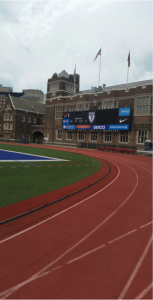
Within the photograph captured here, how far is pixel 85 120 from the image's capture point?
45719 mm

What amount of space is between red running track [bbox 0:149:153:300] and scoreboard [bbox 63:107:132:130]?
3239 centimetres

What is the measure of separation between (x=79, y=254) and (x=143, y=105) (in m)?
36.4

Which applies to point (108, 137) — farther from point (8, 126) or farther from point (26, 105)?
point (26, 105)

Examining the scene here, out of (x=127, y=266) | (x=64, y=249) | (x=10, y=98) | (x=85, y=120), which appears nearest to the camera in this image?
(x=127, y=266)

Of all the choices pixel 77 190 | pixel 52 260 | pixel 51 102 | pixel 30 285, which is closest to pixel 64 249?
pixel 52 260

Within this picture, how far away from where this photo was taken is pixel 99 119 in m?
42.9

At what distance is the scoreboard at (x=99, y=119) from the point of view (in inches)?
1525

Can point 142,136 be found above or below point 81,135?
below

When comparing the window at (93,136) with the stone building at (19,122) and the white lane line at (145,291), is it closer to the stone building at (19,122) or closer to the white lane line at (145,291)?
the stone building at (19,122)

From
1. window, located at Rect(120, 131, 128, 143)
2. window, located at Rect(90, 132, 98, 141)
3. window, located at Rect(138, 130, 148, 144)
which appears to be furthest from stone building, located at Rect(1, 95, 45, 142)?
window, located at Rect(138, 130, 148, 144)

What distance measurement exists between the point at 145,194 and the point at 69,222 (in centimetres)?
552

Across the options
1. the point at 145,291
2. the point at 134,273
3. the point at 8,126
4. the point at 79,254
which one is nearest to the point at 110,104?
the point at 8,126

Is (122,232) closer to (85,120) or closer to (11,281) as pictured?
(11,281)

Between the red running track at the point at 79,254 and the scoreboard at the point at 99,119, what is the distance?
32386 millimetres
